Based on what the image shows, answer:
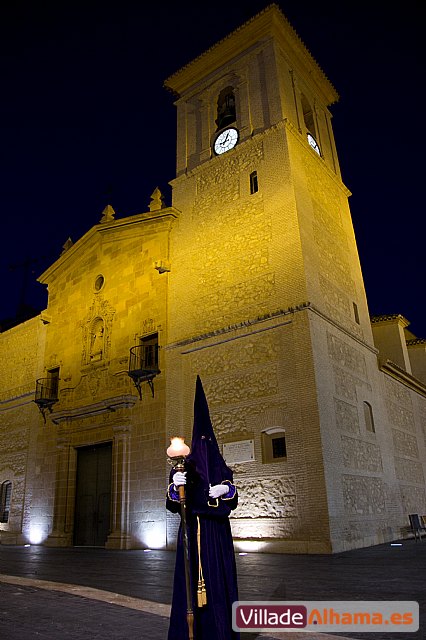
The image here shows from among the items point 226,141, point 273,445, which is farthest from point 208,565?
point 226,141

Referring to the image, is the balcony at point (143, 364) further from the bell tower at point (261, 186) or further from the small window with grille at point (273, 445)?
the small window with grille at point (273, 445)

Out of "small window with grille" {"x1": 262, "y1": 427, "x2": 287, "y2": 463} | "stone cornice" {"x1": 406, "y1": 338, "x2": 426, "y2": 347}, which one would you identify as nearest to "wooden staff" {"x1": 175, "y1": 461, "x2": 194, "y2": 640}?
"small window with grille" {"x1": 262, "y1": 427, "x2": 287, "y2": 463}

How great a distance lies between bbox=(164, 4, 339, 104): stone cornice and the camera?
17750mm

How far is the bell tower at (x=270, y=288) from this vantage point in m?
11.7

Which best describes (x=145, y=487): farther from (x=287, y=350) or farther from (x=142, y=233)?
(x=142, y=233)

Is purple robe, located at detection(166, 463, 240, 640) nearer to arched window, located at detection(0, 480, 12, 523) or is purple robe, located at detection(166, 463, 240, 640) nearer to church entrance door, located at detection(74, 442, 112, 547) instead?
church entrance door, located at detection(74, 442, 112, 547)

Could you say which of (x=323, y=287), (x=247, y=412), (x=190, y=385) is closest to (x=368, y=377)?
(x=323, y=287)

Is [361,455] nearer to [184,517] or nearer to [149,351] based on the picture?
[149,351]

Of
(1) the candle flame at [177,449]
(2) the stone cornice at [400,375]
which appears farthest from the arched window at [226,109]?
(1) the candle flame at [177,449]

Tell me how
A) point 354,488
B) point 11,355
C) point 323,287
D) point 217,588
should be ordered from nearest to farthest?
point 217,588 → point 354,488 → point 323,287 → point 11,355

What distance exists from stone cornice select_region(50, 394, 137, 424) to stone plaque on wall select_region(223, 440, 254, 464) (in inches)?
150

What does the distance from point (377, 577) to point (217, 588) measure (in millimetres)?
4277

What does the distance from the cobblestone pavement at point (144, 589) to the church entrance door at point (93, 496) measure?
17.2ft

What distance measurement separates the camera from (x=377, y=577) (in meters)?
6.70
